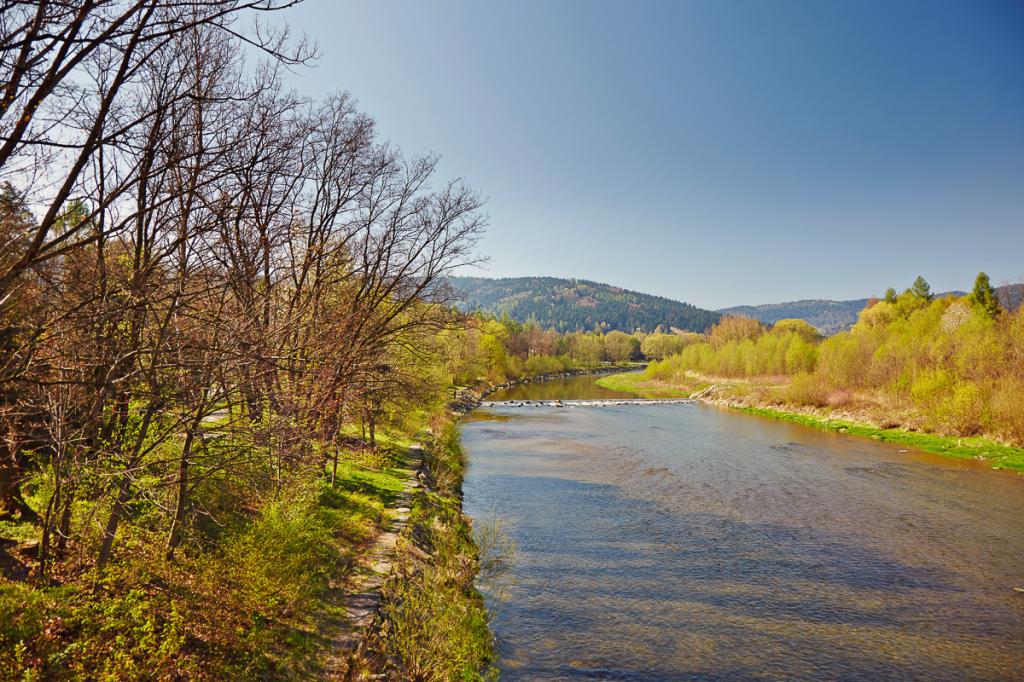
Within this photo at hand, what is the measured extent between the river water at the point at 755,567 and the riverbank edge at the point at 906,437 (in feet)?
5.10

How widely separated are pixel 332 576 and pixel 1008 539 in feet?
64.0

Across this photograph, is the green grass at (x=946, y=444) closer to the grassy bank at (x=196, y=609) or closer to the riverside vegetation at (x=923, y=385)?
the riverside vegetation at (x=923, y=385)

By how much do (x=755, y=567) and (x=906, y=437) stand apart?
25867 millimetres

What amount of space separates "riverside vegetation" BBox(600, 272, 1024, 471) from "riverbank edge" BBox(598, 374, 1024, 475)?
64 millimetres

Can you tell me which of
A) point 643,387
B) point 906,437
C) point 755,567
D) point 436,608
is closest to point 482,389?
point 643,387

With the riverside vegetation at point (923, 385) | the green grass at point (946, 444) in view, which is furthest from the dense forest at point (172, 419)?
the riverside vegetation at point (923, 385)

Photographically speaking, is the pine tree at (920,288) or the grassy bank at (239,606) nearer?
the grassy bank at (239,606)

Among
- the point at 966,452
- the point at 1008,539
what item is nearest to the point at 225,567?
the point at 1008,539

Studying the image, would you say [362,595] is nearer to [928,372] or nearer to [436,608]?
[436,608]

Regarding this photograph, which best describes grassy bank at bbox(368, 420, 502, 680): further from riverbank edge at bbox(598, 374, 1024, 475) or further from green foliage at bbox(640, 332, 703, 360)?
green foliage at bbox(640, 332, 703, 360)

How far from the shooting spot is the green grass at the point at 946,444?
26156mm

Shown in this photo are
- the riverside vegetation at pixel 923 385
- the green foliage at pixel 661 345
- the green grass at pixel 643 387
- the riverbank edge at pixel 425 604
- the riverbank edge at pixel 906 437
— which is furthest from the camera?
the green foliage at pixel 661 345

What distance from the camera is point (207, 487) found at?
992 centimetres

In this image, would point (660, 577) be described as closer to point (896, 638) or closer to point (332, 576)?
point (896, 638)
